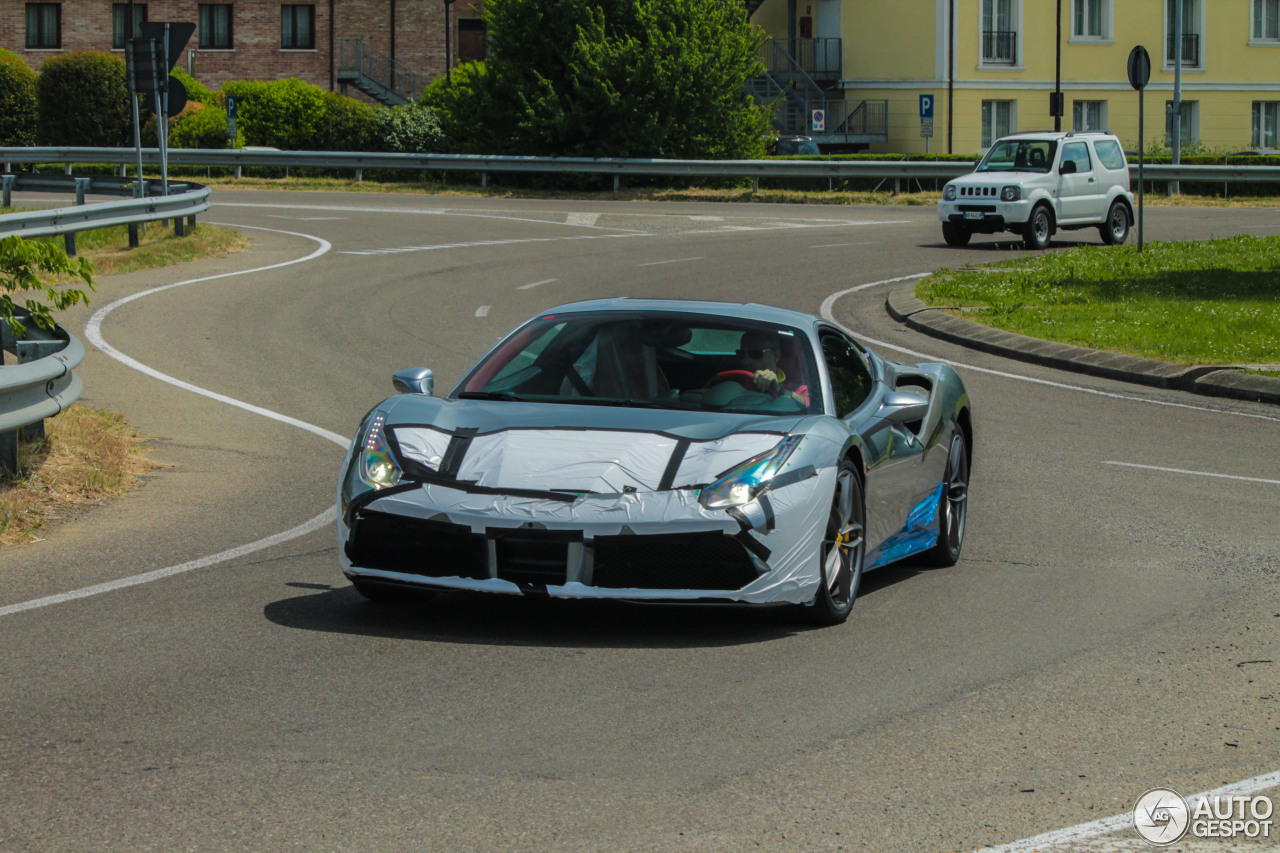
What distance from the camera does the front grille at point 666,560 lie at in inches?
245

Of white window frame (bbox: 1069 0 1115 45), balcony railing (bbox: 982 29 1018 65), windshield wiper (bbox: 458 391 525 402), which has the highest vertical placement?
white window frame (bbox: 1069 0 1115 45)

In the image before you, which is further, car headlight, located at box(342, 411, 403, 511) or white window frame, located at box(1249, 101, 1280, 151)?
white window frame, located at box(1249, 101, 1280, 151)

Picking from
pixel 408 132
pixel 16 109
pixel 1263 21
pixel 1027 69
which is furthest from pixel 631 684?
pixel 1263 21

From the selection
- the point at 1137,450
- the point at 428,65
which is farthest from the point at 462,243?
the point at 428,65

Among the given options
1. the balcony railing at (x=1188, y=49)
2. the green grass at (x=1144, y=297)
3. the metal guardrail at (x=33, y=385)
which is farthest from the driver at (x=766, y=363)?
the balcony railing at (x=1188, y=49)

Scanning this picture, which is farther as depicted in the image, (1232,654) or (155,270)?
(155,270)

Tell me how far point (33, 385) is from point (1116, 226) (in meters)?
24.9

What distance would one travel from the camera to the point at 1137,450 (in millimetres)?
11773

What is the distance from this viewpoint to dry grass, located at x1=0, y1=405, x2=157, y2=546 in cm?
891

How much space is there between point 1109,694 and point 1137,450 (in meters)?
6.33

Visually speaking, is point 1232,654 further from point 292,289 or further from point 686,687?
point 292,289

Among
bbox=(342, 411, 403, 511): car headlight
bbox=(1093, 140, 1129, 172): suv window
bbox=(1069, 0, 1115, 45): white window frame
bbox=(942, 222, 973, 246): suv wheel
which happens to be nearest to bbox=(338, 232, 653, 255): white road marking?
bbox=(942, 222, 973, 246): suv wheel

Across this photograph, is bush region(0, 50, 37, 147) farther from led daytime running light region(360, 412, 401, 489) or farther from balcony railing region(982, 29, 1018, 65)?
led daytime running light region(360, 412, 401, 489)

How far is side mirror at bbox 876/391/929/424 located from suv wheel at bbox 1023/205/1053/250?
22.1m
